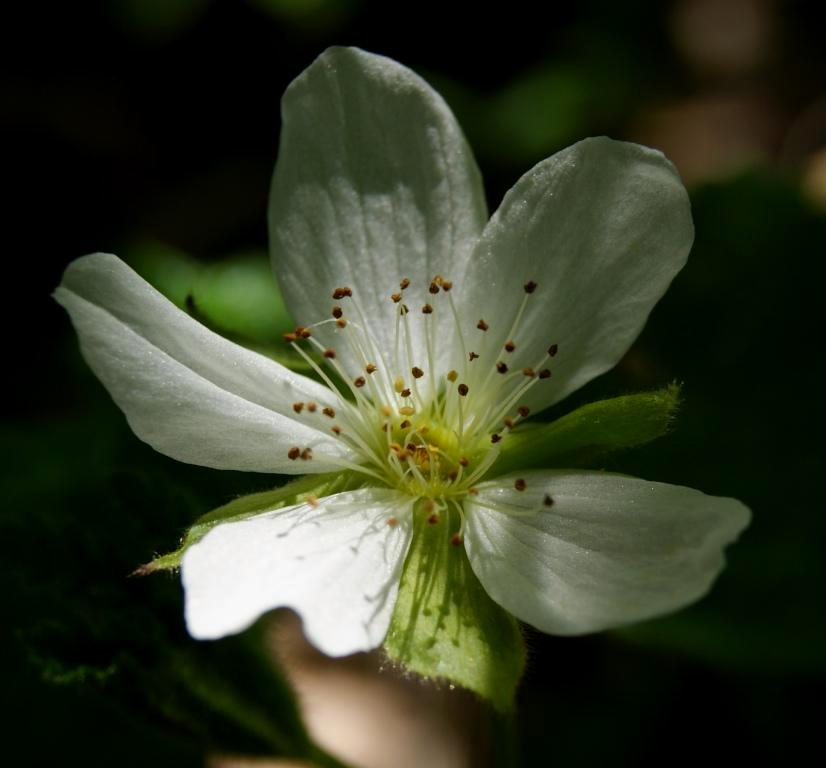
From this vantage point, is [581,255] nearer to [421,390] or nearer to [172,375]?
[421,390]

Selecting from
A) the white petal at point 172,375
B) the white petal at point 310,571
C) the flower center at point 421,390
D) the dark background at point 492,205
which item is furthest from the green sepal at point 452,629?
the dark background at point 492,205

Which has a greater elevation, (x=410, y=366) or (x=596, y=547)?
(x=410, y=366)

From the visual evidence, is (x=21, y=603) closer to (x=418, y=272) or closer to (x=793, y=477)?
(x=418, y=272)

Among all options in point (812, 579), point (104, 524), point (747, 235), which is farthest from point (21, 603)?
point (747, 235)

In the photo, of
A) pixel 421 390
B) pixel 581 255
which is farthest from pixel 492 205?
pixel 581 255

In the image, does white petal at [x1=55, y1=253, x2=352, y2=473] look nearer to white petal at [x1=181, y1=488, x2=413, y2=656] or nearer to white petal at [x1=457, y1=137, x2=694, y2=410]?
white petal at [x1=181, y1=488, x2=413, y2=656]

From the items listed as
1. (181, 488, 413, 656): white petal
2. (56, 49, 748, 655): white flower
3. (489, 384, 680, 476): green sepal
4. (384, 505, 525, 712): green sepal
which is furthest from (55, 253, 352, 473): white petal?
(489, 384, 680, 476): green sepal

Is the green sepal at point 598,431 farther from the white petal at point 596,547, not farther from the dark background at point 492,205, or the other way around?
the dark background at point 492,205
